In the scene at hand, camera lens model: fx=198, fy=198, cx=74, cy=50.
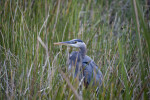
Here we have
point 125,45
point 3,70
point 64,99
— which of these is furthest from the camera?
point 125,45

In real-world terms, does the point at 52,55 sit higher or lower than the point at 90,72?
higher

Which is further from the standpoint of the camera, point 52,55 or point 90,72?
point 52,55

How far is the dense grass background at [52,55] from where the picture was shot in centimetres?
146

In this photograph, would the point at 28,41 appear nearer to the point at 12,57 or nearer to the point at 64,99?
the point at 12,57

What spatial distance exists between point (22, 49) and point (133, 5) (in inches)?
46.9

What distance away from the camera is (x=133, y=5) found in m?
1.12

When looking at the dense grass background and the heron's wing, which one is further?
the heron's wing

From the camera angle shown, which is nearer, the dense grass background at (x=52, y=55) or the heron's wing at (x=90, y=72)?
the dense grass background at (x=52, y=55)

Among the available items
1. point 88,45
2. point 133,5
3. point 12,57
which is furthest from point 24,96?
point 88,45

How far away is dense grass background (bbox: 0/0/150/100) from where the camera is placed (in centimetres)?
146

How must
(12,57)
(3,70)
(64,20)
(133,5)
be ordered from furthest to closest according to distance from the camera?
(64,20), (12,57), (3,70), (133,5)

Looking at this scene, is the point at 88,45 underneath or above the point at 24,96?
above

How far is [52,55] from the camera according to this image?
2.17m

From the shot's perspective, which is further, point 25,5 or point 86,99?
point 25,5
